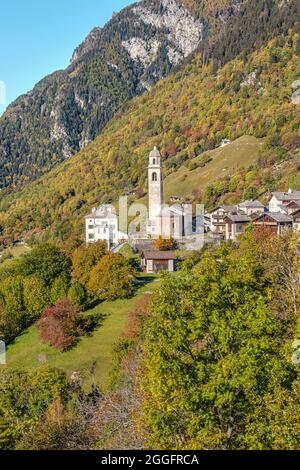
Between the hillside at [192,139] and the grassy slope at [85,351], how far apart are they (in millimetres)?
47039

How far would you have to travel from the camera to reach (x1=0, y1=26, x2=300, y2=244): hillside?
9425cm

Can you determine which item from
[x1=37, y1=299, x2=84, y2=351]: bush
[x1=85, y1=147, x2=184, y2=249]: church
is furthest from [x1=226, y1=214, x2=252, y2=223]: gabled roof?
[x1=37, y1=299, x2=84, y2=351]: bush

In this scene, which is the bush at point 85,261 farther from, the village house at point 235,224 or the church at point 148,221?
the church at point 148,221

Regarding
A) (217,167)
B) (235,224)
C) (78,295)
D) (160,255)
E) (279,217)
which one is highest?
(217,167)

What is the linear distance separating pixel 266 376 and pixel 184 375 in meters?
2.02

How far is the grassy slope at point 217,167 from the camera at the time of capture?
98.3 metres

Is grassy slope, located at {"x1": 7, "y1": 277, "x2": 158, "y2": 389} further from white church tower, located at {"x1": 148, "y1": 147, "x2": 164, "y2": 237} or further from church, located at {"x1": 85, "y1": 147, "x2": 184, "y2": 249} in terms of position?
white church tower, located at {"x1": 148, "y1": 147, "x2": 164, "y2": 237}

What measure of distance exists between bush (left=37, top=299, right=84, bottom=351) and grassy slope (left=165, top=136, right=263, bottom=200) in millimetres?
60184

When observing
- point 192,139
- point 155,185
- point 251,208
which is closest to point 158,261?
point 251,208

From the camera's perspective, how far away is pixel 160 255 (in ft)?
174

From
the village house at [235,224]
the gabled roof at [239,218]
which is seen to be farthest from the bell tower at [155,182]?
the gabled roof at [239,218]

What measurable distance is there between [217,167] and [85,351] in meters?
74.3

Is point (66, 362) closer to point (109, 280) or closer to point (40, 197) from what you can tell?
point (109, 280)

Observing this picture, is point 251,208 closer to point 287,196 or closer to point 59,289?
point 287,196
